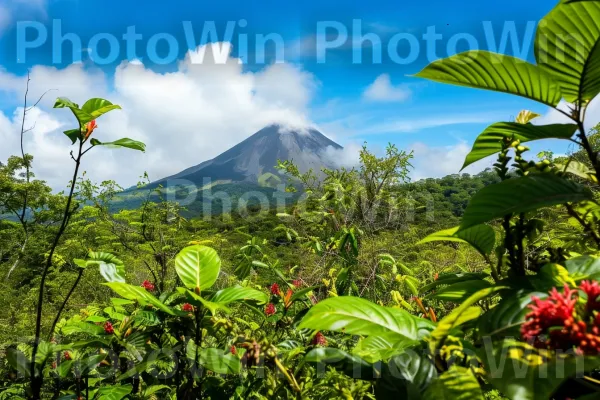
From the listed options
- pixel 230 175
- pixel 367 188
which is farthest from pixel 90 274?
pixel 230 175

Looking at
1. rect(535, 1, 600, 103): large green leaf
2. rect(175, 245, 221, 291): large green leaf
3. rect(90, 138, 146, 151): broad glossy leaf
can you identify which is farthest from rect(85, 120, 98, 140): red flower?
rect(535, 1, 600, 103): large green leaf

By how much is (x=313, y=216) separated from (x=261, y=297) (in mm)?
1806

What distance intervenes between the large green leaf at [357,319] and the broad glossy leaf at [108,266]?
715mm

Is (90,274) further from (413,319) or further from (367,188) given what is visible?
(413,319)

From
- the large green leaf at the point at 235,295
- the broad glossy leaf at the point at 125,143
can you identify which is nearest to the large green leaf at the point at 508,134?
the large green leaf at the point at 235,295

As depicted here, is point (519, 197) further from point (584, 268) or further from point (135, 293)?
point (135, 293)

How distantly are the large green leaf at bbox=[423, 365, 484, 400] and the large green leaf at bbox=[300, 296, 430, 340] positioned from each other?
98 mm

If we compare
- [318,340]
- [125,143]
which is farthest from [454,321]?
[125,143]

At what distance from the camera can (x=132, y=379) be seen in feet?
3.72

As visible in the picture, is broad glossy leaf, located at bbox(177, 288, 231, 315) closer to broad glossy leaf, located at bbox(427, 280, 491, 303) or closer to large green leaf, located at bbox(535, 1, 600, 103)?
broad glossy leaf, located at bbox(427, 280, 491, 303)

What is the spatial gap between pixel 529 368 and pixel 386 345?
0.63 feet

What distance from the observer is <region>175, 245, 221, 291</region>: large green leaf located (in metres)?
0.86

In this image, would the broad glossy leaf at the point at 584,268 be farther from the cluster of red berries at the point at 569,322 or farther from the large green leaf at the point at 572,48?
the large green leaf at the point at 572,48

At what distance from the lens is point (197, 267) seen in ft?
2.92
